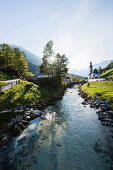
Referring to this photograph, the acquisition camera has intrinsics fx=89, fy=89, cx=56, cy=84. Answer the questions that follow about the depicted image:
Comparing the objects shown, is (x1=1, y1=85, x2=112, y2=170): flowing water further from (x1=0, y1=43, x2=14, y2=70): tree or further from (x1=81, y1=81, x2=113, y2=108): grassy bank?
(x1=0, y1=43, x2=14, y2=70): tree

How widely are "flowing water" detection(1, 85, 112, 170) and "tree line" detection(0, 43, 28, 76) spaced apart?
129 ft

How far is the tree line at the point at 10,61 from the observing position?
41838mm

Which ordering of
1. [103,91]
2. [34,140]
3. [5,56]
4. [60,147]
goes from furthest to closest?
[5,56]
[103,91]
[34,140]
[60,147]

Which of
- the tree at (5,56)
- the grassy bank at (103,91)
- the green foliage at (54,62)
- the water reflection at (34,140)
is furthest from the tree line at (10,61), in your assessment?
the water reflection at (34,140)

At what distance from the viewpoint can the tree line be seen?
137 ft

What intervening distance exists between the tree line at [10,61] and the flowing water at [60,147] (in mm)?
39229

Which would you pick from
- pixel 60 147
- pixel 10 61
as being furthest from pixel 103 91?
pixel 10 61

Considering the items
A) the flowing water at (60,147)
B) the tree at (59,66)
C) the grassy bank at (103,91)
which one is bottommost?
the flowing water at (60,147)

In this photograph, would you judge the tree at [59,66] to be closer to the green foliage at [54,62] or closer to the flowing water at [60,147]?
the green foliage at [54,62]

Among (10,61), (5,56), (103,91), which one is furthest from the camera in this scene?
(10,61)

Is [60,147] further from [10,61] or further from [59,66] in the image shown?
[10,61]

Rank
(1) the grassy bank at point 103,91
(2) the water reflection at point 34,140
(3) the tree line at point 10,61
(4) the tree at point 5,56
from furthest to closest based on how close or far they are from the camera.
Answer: (3) the tree line at point 10,61 → (4) the tree at point 5,56 → (1) the grassy bank at point 103,91 → (2) the water reflection at point 34,140

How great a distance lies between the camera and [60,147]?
9.72 m

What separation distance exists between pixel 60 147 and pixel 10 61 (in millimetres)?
45335
